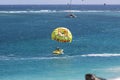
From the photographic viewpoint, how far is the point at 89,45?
194 feet

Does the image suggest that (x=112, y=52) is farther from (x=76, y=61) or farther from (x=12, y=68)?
(x=12, y=68)

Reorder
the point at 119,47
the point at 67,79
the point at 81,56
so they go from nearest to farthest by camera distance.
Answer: the point at 67,79 → the point at 81,56 → the point at 119,47

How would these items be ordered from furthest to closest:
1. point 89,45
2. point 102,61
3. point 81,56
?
point 89,45 < point 81,56 < point 102,61

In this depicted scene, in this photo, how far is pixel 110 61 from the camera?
43.2 metres

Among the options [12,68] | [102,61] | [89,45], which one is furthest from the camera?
[89,45]

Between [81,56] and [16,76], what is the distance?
530 inches

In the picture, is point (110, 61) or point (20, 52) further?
point (20, 52)

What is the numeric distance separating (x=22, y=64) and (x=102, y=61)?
7971mm

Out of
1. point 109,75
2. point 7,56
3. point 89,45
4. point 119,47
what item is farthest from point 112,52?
point 109,75

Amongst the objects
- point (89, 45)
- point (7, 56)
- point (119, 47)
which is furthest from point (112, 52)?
point (7, 56)

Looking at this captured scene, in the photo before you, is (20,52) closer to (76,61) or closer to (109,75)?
(76,61)

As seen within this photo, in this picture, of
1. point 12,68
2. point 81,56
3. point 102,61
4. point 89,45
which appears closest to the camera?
point 12,68

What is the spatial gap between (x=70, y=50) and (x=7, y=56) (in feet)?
29.7

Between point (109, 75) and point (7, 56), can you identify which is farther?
point (7, 56)
